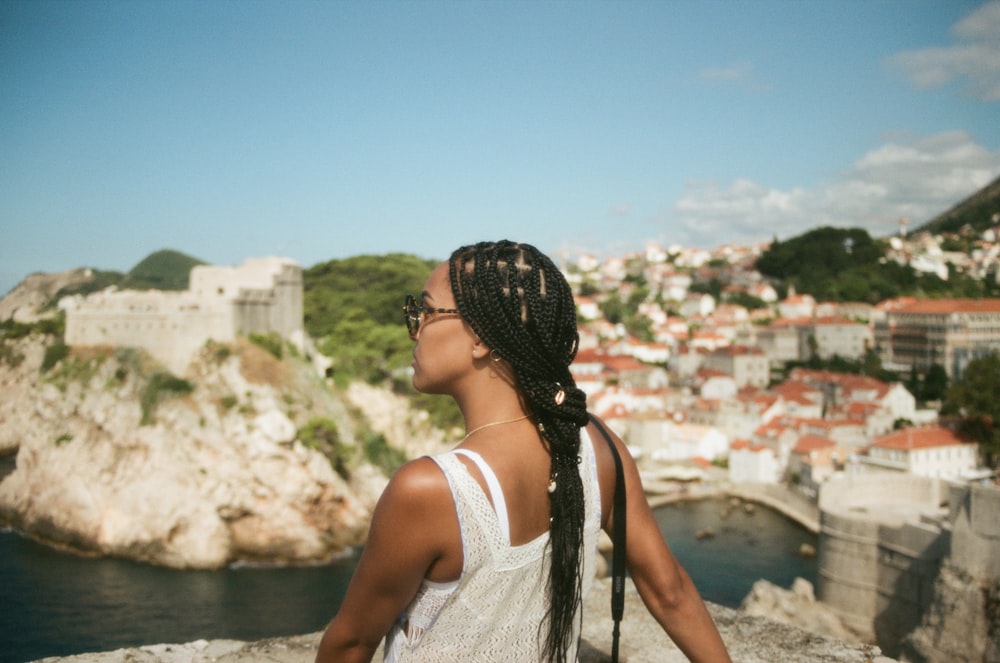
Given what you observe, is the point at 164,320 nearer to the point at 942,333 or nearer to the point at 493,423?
the point at 493,423

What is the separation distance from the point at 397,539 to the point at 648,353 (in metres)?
42.4

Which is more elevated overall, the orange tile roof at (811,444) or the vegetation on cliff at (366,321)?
the vegetation on cliff at (366,321)

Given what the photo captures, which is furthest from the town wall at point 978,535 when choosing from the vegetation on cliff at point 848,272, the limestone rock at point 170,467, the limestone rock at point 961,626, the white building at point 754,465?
the vegetation on cliff at point 848,272

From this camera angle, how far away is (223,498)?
15289mm

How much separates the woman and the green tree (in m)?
24.5

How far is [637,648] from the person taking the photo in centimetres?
224

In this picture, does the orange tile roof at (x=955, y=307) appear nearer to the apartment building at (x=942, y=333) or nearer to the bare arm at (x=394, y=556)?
the apartment building at (x=942, y=333)

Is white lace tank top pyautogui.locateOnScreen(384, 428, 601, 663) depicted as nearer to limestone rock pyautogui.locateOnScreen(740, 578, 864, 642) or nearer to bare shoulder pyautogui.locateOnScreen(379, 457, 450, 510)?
bare shoulder pyautogui.locateOnScreen(379, 457, 450, 510)

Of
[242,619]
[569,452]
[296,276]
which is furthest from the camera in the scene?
[296,276]

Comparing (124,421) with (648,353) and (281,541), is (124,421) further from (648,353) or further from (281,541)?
(648,353)

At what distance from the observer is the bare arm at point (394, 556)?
1.00 m

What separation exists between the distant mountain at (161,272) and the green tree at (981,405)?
2370 cm

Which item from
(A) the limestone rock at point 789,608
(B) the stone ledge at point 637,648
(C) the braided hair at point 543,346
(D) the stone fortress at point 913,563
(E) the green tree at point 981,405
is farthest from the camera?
(E) the green tree at point 981,405

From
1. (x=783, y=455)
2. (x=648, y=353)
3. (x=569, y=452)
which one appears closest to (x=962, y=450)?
(x=783, y=455)
